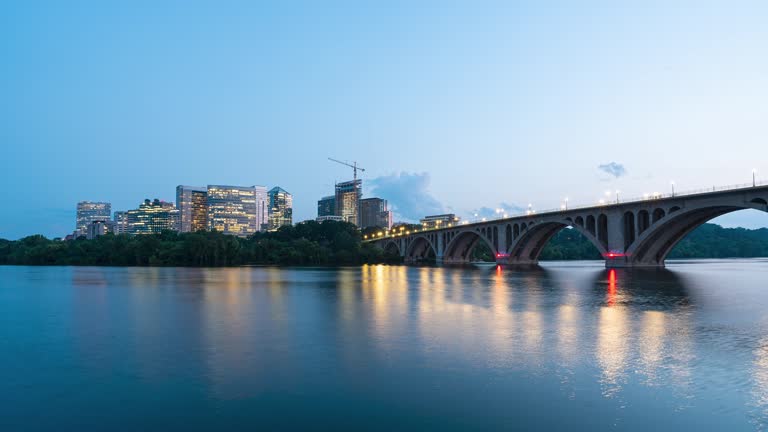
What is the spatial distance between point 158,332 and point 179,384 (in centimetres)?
1080

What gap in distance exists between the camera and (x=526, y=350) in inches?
767

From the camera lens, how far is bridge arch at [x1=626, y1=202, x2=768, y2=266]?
7373 centimetres

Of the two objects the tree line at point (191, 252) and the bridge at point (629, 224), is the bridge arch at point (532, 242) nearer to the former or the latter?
the bridge at point (629, 224)

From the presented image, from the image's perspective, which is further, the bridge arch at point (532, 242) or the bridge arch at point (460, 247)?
the bridge arch at point (460, 247)

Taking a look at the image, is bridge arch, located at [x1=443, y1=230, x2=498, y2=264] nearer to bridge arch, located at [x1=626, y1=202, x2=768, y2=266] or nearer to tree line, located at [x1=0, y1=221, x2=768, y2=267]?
tree line, located at [x1=0, y1=221, x2=768, y2=267]

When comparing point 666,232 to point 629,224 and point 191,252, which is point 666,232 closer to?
point 629,224

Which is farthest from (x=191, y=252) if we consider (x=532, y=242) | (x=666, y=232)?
(x=666, y=232)

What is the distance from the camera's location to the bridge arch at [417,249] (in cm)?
17725

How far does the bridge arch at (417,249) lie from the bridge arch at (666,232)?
89.7 m

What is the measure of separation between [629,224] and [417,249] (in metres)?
102

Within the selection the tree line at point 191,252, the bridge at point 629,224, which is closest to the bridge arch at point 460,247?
the bridge at point 629,224

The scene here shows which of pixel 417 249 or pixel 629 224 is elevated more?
pixel 629 224

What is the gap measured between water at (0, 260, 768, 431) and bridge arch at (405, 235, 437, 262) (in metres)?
144

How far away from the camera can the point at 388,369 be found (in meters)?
16.6
